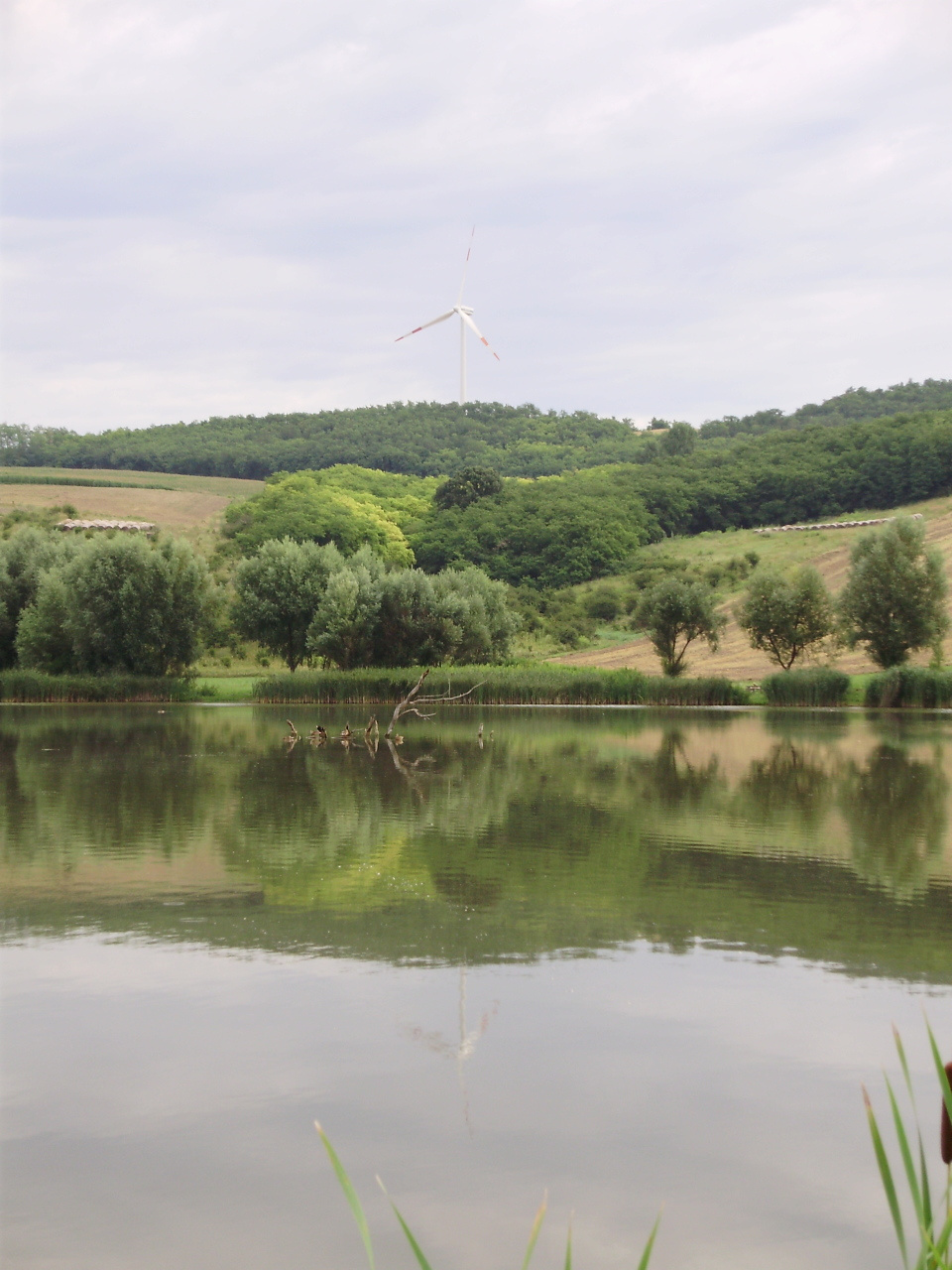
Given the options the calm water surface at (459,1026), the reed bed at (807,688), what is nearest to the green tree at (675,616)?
the reed bed at (807,688)

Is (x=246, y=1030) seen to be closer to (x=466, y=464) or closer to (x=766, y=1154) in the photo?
(x=766, y=1154)

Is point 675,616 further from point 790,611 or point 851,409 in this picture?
point 851,409

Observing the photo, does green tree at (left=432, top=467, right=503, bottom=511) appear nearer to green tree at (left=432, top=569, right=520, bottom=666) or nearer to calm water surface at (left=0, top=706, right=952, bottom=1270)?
green tree at (left=432, top=569, right=520, bottom=666)

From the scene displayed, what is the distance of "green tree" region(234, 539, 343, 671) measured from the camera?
58.1m

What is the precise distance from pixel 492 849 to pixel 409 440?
140 meters

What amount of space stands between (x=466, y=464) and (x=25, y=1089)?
143 metres

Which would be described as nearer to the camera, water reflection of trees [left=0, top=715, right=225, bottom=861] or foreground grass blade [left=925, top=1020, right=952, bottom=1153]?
foreground grass blade [left=925, top=1020, right=952, bottom=1153]

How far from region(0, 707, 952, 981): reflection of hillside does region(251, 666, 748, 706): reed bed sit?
2085 centimetres

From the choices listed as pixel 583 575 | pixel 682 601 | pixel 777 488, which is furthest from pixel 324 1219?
pixel 777 488

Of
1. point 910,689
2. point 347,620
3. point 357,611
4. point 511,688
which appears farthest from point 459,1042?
point 357,611

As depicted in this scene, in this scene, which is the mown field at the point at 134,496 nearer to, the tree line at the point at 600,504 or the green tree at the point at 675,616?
the tree line at the point at 600,504

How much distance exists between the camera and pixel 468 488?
371 ft

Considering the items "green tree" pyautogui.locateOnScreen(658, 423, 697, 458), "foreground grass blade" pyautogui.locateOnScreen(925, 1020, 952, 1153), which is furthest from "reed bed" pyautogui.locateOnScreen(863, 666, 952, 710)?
"green tree" pyautogui.locateOnScreen(658, 423, 697, 458)

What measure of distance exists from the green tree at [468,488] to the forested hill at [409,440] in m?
28.6
